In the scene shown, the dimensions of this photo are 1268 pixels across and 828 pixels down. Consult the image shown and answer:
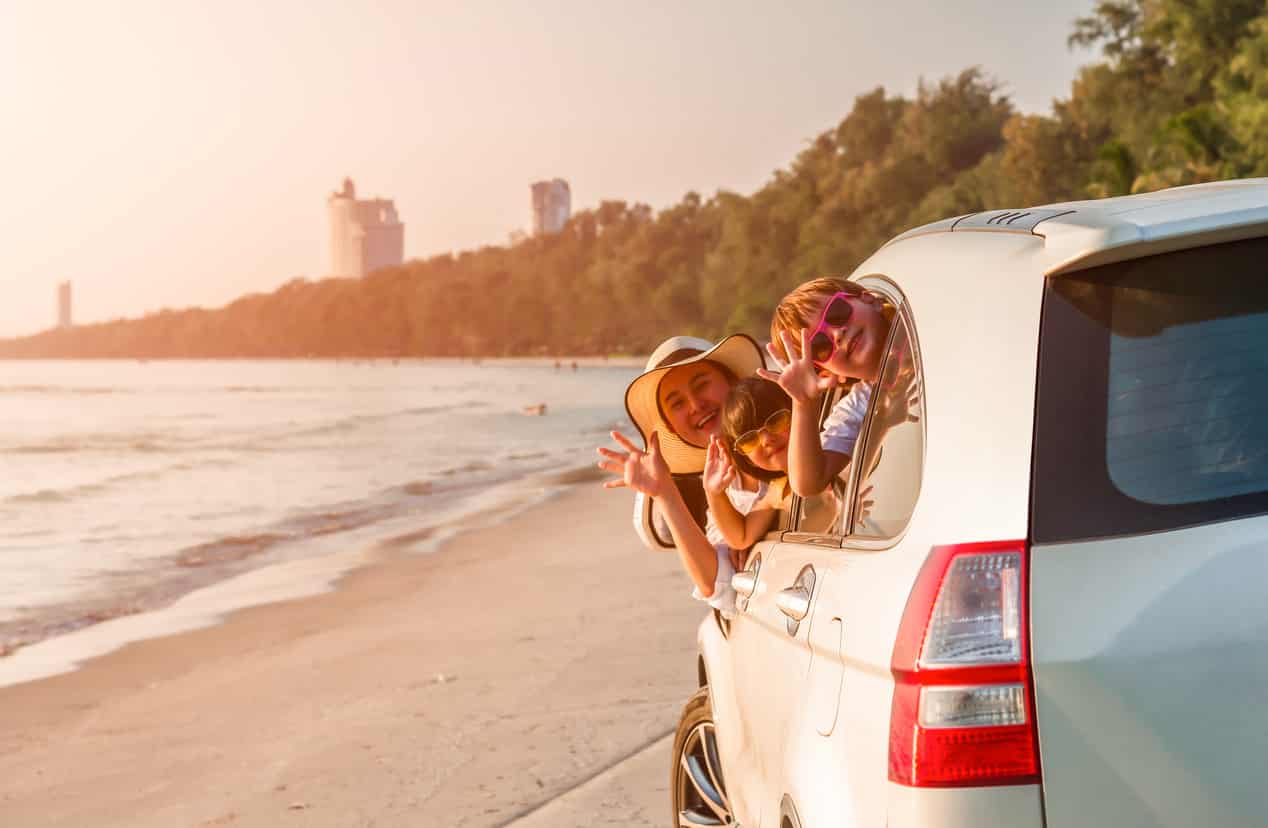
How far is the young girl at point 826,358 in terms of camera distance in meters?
3.04

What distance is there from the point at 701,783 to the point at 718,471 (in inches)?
44.5

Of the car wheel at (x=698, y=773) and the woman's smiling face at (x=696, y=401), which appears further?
the car wheel at (x=698, y=773)

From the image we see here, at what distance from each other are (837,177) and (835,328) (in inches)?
5611

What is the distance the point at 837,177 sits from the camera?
14225 centimetres

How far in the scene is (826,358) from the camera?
3.12m

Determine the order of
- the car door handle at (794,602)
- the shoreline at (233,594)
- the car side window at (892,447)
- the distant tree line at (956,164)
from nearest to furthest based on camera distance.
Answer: the car side window at (892,447)
the car door handle at (794,602)
the shoreline at (233,594)
the distant tree line at (956,164)

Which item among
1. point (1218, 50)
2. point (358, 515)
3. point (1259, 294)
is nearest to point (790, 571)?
point (1259, 294)

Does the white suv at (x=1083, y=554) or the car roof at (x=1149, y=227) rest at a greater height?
the car roof at (x=1149, y=227)

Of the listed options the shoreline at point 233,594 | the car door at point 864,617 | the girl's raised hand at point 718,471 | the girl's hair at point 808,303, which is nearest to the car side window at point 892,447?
the car door at point 864,617

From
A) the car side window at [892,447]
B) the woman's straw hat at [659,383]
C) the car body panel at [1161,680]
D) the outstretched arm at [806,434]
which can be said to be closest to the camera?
the car body panel at [1161,680]

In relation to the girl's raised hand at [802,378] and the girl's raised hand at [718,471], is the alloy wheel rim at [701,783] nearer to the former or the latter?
the girl's raised hand at [718,471]

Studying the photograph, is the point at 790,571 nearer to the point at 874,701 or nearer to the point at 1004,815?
the point at 874,701

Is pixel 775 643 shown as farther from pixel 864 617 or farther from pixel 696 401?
pixel 696 401

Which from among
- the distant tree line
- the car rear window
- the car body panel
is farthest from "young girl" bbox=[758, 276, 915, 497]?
the distant tree line
